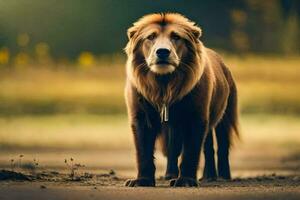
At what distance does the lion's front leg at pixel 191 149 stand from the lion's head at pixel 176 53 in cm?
39

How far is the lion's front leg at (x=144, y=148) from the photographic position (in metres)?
10.9

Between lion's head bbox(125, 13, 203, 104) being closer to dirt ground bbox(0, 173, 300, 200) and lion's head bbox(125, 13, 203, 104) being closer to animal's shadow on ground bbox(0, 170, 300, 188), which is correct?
animal's shadow on ground bbox(0, 170, 300, 188)

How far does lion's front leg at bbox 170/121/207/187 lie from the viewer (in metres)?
10.9

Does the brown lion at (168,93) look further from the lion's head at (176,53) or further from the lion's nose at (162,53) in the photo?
the lion's nose at (162,53)

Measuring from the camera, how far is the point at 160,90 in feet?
35.8

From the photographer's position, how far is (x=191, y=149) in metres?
11.0

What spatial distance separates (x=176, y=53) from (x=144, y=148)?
107 centimetres

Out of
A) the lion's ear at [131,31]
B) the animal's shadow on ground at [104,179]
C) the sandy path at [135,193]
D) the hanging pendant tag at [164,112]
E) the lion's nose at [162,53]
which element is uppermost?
the lion's ear at [131,31]

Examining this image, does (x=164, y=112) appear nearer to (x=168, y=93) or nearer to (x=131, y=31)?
(x=168, y=93)

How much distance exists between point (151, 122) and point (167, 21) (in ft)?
3.50

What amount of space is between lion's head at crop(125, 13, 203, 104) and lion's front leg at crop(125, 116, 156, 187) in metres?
0.30

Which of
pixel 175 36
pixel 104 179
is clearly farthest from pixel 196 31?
pixel 104 179

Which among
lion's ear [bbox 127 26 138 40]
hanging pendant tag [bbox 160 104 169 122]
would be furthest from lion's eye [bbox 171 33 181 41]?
hanging pendant tag [bbox 160 104 169 122]

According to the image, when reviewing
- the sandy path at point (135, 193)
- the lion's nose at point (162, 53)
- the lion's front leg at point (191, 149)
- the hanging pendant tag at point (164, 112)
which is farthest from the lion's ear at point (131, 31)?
the sandy path at point (135, 193)
